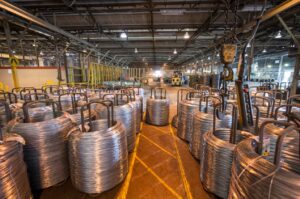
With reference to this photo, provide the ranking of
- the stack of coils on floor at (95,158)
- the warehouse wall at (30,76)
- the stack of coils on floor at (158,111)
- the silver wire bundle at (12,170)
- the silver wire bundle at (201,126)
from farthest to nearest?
the warehouse wall at (30,76) < the stack of coils on floor at (158,111) < the silver wire bundle at (201,126) < the stack of coils on floor at (95,158) < the silver wire bundle at (12,170)

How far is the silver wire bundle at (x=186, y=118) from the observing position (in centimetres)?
312

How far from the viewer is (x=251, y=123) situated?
77.5 inches

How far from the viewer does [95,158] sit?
167 centimetres

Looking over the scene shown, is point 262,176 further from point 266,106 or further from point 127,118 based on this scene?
point 266,106

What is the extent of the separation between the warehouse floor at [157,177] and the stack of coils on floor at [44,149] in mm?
244

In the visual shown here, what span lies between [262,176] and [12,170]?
2060mm

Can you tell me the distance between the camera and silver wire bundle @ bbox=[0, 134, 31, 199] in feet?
4.11

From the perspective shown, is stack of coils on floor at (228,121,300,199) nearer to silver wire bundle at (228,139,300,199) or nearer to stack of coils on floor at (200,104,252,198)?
silver wire bundle at (228,139,300,199)

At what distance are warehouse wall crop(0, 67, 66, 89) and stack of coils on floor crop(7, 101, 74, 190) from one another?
5980mm

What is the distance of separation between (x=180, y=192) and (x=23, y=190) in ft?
5.97

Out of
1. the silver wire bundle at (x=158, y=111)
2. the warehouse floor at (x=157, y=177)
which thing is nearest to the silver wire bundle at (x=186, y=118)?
the warehouse floor at (x=157, y=177)

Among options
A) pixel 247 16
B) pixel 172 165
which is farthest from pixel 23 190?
pixel 247 16

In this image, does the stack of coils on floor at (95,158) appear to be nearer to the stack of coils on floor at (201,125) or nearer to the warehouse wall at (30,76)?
the stack of coils on floor at (201,125)

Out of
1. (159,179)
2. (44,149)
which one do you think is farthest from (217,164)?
(44,149)
